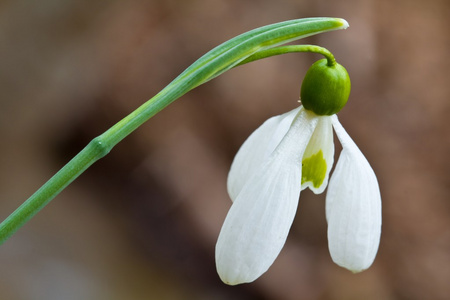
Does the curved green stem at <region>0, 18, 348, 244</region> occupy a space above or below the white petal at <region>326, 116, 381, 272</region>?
above

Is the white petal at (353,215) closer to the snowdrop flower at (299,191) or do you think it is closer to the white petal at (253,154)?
the snowdrop flower at (299,191)

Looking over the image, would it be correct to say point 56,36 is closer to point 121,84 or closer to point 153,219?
point 121,84

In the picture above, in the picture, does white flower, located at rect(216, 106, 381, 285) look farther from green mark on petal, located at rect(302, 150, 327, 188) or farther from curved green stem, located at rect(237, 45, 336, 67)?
curved green stem, located at rect(237, 45, 336, 67)

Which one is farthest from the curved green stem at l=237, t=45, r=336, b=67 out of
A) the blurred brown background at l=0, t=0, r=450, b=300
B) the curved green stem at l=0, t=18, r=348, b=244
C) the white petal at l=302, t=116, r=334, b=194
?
the blurred brown background at l=0, t=0, r=450, b=300

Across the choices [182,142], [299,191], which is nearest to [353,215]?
[299,191]

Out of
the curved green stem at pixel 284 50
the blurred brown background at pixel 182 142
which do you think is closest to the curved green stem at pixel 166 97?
the curved green stem at pixel 284 50

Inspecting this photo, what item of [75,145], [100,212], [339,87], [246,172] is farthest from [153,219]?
[339,87]

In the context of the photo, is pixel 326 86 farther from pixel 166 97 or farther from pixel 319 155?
pixel 166 97

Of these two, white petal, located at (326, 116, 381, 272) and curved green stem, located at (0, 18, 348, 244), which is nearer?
curved green stem, located at (0, 18, 348, 244)
